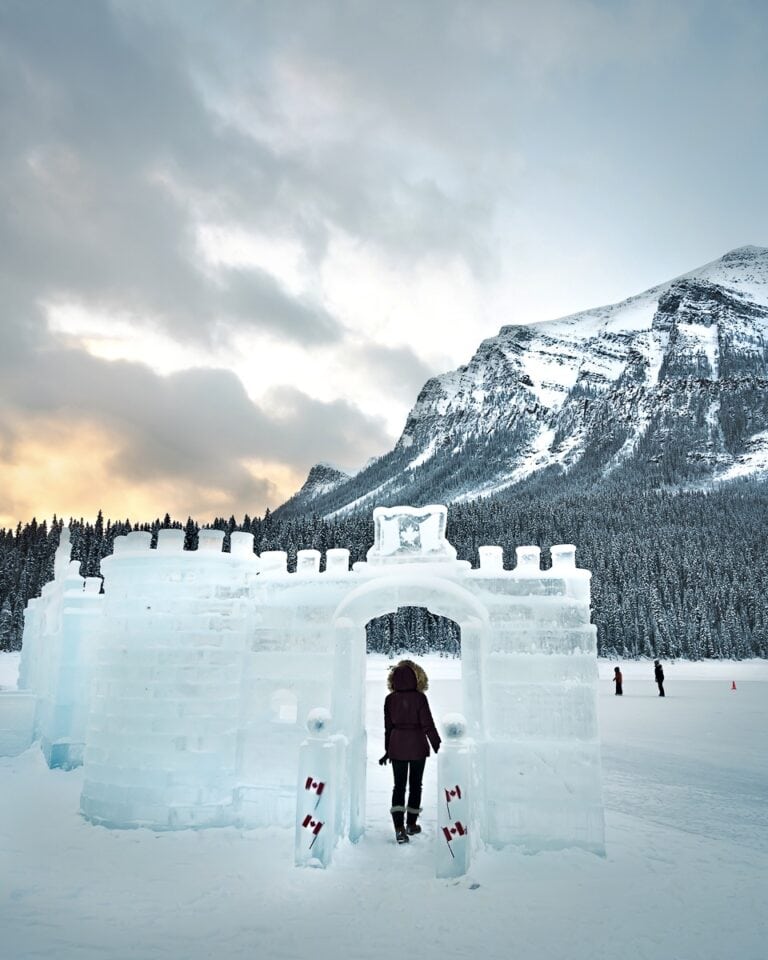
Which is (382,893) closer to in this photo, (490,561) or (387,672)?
(490,561)

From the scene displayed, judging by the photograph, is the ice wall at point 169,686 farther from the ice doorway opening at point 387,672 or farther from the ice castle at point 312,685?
the ice doorway opening at point 387,672

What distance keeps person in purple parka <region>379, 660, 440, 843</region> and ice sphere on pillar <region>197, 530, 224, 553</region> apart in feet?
9.90

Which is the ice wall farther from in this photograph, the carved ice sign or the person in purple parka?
the person in purple parka

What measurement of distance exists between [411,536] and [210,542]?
275 centimetres

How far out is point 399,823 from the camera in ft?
23.4

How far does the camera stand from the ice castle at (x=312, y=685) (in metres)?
7.09

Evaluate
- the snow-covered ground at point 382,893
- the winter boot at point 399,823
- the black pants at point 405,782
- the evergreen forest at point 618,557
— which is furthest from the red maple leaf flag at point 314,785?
the evergreen forest at point 618,557

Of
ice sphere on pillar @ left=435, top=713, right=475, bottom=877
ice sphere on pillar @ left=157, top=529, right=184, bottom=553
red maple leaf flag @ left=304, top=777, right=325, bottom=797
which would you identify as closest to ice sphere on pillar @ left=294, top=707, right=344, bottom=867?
red maple leaf flag @ left=304, top=777, right=325, bottom=797

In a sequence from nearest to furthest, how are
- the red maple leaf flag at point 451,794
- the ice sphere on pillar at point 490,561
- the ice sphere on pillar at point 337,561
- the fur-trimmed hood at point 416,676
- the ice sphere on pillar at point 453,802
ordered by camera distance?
the ice sphere on pillar at point 453,802 < the red maple leaf flag at point 451,794 < the fur-trimmed hood at point 416,676 < the ice sphere on pillar at point 490,561 < the ice sphere on pillar at point 337,561

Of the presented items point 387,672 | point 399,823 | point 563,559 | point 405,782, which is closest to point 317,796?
point 405,782

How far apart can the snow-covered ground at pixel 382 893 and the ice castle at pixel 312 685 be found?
41 centimetres

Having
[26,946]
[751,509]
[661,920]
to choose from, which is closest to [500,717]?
[661,920]

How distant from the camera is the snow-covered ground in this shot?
15.4ft

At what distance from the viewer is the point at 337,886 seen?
19.3 feet
